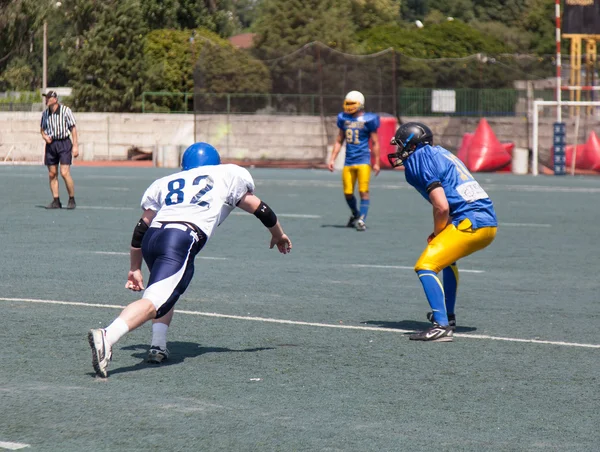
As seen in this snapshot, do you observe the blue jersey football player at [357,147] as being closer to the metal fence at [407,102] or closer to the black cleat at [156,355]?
the black cleat at [156,355]

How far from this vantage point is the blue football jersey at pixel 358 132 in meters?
16.9

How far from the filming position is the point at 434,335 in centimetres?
806

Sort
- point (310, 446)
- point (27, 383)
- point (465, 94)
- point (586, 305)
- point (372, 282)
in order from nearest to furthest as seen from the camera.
A: 1. point (310, 446)
2. point (27, 383)
3. point (586, 305)
4. point (372, 282)
5. point (465, 94)

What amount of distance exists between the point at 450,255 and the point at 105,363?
285 cm

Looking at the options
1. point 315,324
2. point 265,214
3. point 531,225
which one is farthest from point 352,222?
point 265,214

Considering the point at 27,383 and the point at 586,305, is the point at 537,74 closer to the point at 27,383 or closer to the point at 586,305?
the point at 586,305

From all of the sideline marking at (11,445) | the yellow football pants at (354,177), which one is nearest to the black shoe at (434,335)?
the sideline marking at (11,445)

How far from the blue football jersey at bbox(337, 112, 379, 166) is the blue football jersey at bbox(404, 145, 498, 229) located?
Result: 8.67 m

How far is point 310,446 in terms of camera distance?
5.24 meters

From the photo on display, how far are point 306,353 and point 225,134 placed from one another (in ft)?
92.3

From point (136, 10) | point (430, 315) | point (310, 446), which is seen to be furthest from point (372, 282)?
point (136, 10)

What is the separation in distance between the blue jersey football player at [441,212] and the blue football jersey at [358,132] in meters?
8.62

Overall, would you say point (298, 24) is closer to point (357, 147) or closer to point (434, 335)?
point (357, 147)

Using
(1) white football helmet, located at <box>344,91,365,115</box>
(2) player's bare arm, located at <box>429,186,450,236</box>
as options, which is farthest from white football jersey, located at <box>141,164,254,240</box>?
(1) white football helmet, located at <box>344,91,365,115</box>
